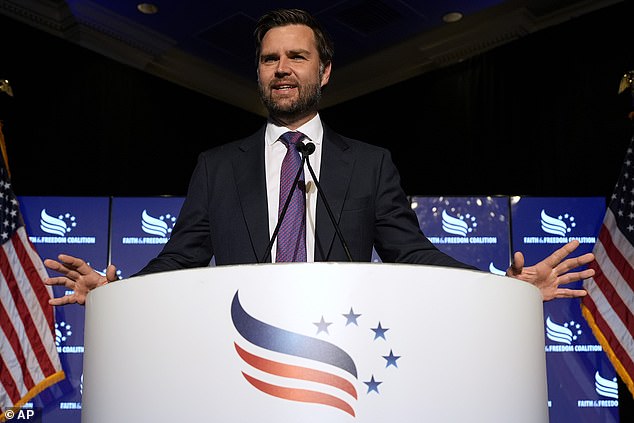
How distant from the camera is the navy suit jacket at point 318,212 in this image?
1.68 m

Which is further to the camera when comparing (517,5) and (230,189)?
(517,5)

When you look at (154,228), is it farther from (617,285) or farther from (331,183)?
(331,183)

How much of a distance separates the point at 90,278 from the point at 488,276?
0.82 metres

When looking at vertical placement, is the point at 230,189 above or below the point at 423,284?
above

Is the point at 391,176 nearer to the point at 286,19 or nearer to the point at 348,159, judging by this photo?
the point at 348,159

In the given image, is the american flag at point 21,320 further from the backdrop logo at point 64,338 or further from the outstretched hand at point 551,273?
the outstretched hand at point 551,273

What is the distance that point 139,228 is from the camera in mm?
4562

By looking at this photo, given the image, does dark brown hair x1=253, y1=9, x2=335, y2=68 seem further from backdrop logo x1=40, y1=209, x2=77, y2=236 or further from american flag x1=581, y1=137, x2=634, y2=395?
backdrop logo x1=40, y1=209, x2=77, y2=236

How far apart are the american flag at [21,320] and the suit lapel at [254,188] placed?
2643 mm

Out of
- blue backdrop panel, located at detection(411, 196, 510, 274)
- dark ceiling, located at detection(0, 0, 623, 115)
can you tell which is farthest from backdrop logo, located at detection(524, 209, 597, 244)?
dark ceiling, located at detection(0, 0, 623, 115)

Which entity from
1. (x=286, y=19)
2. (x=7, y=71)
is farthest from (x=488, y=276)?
(x=7, y=71)

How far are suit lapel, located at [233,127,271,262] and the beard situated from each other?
0.08 m

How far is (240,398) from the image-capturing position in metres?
0.95

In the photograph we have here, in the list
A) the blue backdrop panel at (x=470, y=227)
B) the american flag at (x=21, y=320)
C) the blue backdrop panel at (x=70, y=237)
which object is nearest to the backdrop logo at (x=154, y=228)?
the blue backdrop panel at (x=70, y=237)
